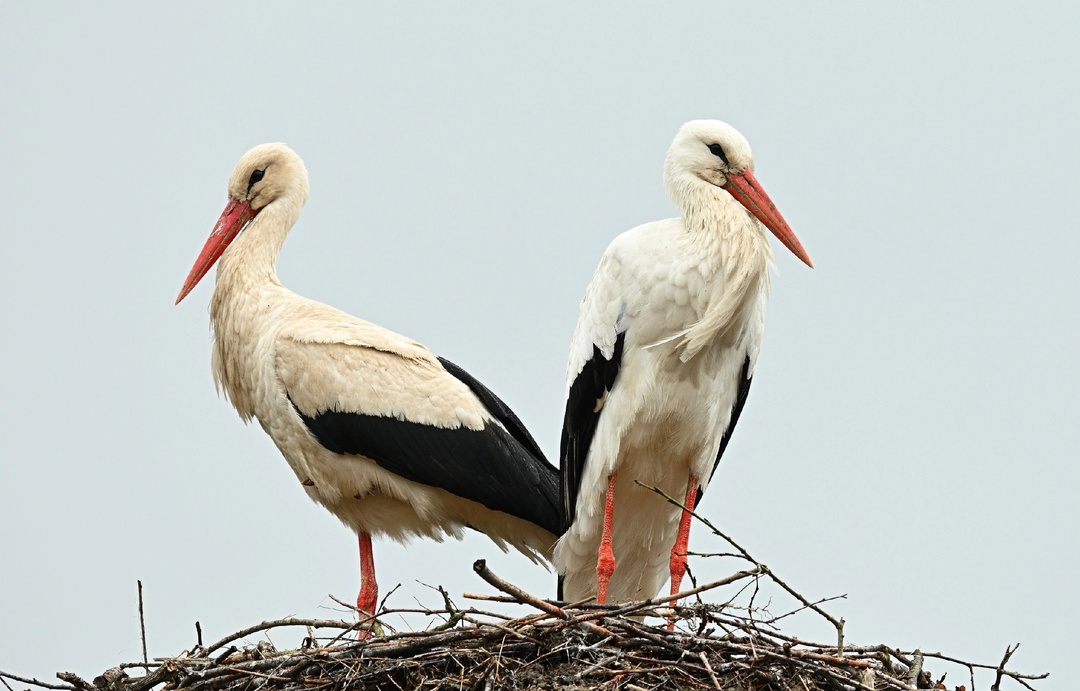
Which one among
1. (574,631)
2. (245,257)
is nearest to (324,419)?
(245,257)

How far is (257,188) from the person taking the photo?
8383mm

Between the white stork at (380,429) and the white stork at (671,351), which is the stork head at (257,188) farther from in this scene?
the white stork at (671,351)

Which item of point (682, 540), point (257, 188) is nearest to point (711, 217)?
point (682, 540)

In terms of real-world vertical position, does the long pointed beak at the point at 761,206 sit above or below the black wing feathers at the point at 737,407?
above

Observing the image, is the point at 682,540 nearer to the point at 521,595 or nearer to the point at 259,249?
the point at 521,595

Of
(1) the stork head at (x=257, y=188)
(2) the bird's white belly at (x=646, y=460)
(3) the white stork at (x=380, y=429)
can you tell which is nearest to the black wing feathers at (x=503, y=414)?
(3) the white stork at (x=380, y=429)

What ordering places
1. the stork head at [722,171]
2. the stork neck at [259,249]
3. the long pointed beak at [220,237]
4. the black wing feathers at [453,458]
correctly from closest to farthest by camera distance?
the stork head at [722,171], the black wing feathers at [453,458], the stork neck at [259,249], the long pointed beak at [220,237]

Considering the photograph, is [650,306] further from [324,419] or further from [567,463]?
[324,419]

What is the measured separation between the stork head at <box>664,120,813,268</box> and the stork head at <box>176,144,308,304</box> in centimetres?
235

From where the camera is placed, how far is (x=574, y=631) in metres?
5.63

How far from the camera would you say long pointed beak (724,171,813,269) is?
6.54m

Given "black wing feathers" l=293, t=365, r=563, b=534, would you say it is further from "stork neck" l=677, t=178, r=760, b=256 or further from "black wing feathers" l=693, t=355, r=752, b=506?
"stork neck" l=677, t=178, r=760, b=256

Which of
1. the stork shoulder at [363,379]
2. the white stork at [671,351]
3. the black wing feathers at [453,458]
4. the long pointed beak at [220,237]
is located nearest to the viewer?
the white stork at [671,351]

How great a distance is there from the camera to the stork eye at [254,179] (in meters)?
8.40
